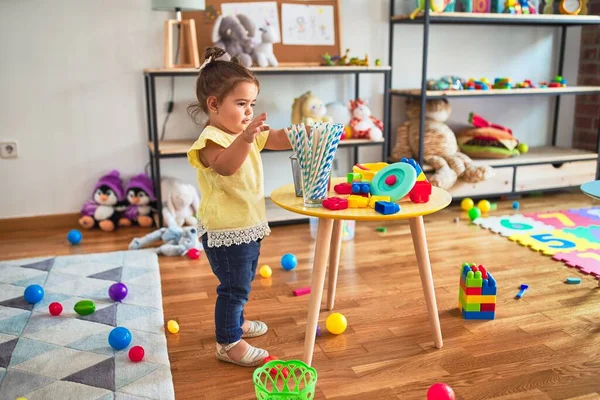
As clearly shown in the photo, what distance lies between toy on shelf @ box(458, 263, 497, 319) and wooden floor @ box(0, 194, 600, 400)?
0.04 metres

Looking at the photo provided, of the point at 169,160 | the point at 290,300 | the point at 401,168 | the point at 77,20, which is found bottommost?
the point at 290,300

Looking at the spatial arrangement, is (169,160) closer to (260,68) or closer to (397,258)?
(260,68)

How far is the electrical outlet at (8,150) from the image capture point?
2.97m

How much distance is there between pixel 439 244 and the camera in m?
2.73

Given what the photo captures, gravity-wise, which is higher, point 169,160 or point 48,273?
point 169,160

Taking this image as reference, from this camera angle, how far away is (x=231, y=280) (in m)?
1.63

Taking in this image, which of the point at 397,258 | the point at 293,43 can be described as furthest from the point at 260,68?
the point at 397,258

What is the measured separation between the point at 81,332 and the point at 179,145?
1.35m

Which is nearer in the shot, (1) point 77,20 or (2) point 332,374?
(2) point 332,374

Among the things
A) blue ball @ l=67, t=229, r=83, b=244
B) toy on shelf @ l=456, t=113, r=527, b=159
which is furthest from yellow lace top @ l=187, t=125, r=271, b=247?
toy on shelf @ l=456, t=113, r=527, b=159

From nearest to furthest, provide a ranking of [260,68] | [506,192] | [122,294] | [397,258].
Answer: [122,294] < [397,258] < [260,68] < [506,192]

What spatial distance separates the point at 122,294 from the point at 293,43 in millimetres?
1763

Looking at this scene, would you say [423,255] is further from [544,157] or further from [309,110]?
[544,157]

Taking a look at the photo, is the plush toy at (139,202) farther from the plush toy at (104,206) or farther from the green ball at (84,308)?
the green ball at (84,308)
